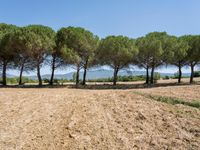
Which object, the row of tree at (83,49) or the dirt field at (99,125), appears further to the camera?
the row of tree at (83,49)

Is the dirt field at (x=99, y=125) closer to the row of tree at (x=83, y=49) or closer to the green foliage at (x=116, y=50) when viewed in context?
the row of tree at (x=83, y=49)

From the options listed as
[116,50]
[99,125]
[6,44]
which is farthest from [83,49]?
[99,125]

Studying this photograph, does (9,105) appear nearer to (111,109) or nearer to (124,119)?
(111,109)

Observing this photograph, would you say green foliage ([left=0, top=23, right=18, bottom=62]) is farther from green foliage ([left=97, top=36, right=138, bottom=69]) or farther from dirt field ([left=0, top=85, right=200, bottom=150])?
dirt field ([left=0, top=85, right=200, bottom=150])

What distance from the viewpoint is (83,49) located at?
1407 inches

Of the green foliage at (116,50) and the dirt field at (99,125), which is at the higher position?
the green foliage at (116,50)

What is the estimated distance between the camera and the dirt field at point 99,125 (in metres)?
11.0

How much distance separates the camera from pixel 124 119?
13391 mm

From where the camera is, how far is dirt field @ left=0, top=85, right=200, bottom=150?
10953mm

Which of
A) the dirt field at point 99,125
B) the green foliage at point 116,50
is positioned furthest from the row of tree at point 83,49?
the dirt field at point 99,125

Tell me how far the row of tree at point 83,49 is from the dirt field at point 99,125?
16.8 meters

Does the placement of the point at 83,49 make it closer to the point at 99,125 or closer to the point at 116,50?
the point at 116,50

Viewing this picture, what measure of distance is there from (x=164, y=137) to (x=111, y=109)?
4057mm

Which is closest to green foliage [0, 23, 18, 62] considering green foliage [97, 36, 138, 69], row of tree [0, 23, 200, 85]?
row of tree [0, 23, 200, 85]
